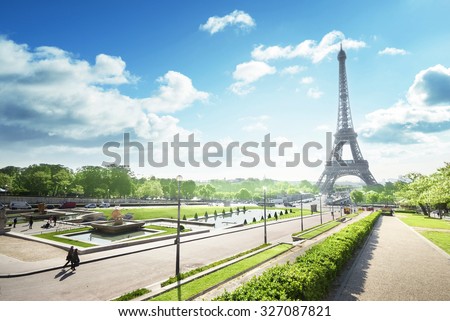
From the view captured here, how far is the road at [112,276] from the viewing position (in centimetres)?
1238

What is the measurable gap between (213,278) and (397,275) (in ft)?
35.4

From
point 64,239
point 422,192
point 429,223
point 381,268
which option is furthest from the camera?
point 422,192

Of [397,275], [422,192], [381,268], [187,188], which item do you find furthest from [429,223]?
[187,188]

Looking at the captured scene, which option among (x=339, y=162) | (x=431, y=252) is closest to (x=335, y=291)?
(x=431, y=252)

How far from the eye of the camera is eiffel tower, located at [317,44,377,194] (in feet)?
313

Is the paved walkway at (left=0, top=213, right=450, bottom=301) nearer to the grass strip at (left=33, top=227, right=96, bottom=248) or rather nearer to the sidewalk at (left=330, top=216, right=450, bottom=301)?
the sidewalk at (left=330, top=216, right=450, bottom=301)

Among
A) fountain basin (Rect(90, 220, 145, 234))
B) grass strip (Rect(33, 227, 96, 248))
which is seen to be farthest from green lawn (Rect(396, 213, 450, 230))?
grass strip (Rect(33, 227, 96, 248))

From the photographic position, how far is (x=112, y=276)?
48.8 feet

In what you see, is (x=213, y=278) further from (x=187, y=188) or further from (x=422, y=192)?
(x=187, y=188)

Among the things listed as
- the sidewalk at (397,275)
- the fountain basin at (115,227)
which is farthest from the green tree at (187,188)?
the sidewalk at (397,275)

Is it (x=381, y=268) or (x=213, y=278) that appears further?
(x=381, y=268)

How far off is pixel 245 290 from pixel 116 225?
27353 millimetres

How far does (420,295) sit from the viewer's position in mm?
11961
